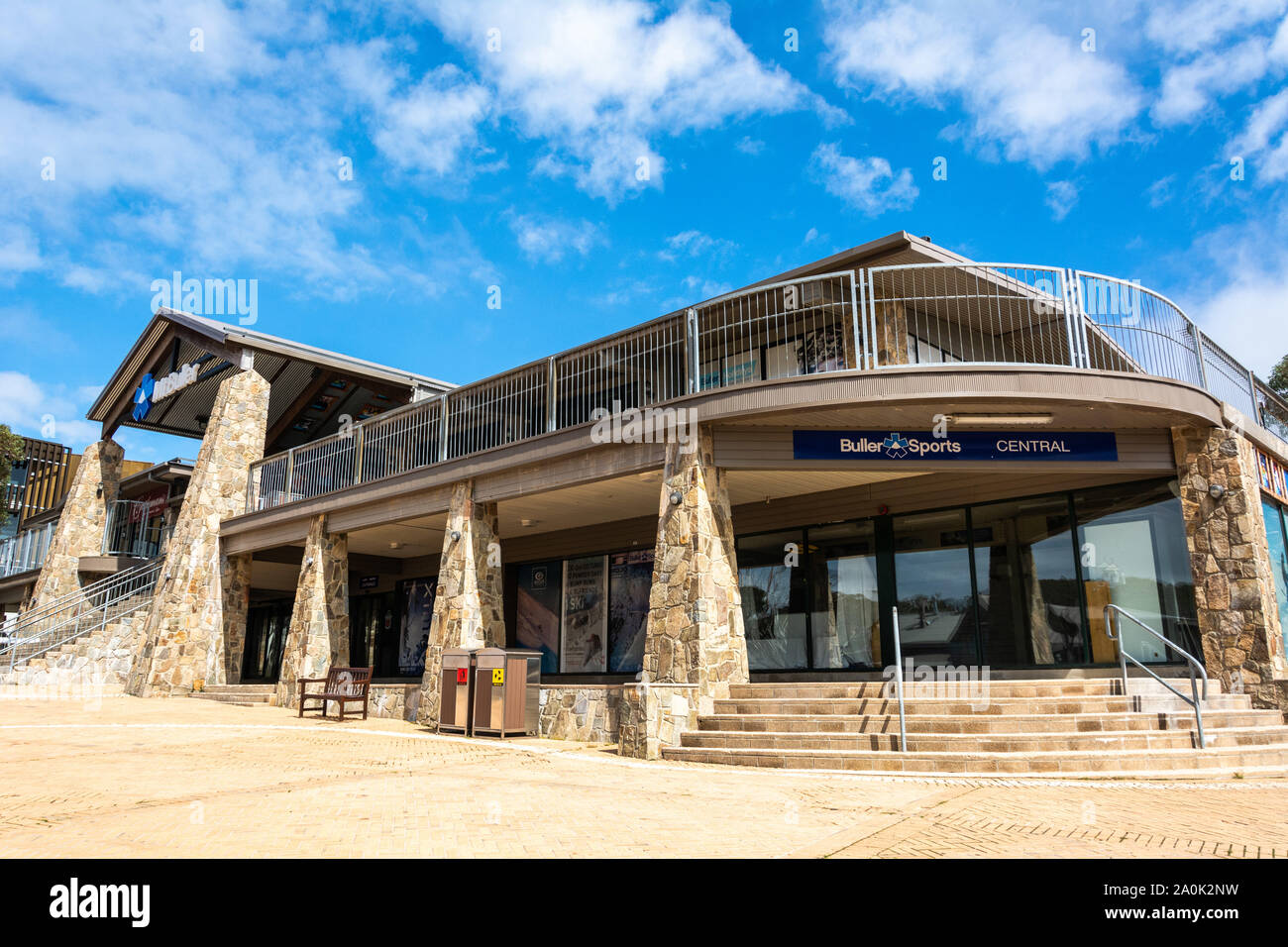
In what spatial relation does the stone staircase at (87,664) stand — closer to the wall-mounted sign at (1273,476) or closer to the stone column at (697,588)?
the stone column at (697,588)

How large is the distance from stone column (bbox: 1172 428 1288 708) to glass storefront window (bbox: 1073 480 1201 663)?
0.25m

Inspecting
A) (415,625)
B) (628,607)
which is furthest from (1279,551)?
(415,625)

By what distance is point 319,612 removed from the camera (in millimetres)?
18234

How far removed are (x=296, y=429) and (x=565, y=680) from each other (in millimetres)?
14362

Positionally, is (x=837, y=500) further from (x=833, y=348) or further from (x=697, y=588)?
(x=697, y=588)

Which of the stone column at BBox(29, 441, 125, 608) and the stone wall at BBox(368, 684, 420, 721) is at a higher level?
the stone column at BBox(29, 441, 125, 608)

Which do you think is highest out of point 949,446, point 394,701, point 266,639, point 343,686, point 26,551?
point 26,551

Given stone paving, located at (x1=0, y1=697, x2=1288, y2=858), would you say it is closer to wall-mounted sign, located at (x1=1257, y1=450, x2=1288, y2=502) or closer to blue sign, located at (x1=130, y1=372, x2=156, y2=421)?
wall-mounted sign, located at (x1=1257, y1=450, x2=1288, y2=502)

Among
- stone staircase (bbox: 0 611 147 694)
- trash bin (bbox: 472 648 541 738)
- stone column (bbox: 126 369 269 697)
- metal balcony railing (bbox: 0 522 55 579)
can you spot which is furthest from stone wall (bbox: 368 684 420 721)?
metal balcony railing (bbox: 0 522 55 579)

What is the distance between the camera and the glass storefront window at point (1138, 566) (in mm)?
12398

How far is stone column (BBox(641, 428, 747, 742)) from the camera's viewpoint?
1114cm

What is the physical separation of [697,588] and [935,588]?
478 centimetres

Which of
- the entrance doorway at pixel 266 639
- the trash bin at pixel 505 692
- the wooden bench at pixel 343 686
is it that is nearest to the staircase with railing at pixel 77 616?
the entrance doorway at pixel 266 639

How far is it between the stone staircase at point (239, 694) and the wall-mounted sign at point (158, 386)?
9.12 metres
